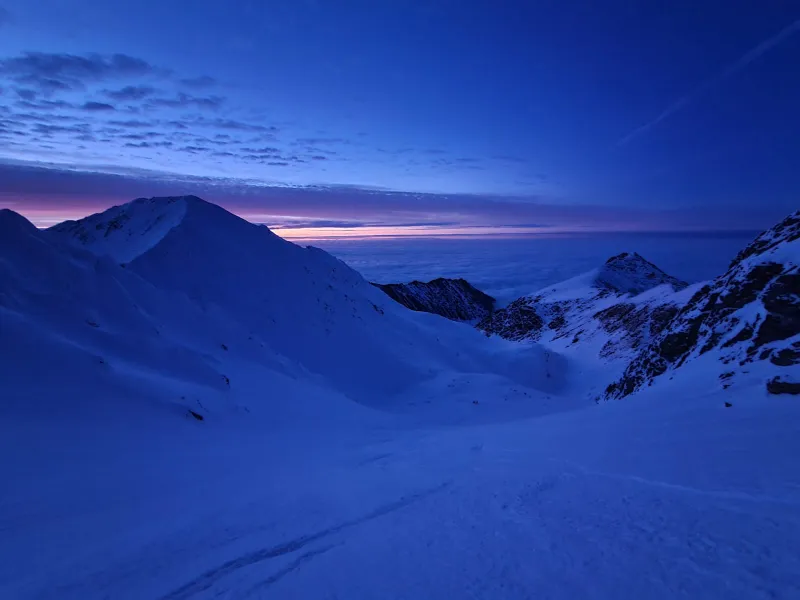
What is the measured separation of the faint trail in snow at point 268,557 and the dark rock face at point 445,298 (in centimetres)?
7849

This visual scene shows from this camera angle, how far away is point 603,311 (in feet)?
161

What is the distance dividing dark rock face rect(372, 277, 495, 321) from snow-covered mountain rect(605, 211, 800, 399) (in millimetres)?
A: 68900

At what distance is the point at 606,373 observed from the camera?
27.8 meters

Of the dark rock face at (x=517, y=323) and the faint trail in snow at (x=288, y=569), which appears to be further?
the dark rock face at (x=517, y=323)

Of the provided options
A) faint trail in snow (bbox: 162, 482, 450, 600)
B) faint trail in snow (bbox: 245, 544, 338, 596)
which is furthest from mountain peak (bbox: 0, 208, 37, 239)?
faint trail in snow (bbox: 245, 544, 338, 596)

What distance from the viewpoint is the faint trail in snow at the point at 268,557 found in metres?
4.66

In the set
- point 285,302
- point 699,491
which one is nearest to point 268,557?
point 699,491

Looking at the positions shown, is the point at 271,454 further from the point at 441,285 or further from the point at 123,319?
the point at 441,285

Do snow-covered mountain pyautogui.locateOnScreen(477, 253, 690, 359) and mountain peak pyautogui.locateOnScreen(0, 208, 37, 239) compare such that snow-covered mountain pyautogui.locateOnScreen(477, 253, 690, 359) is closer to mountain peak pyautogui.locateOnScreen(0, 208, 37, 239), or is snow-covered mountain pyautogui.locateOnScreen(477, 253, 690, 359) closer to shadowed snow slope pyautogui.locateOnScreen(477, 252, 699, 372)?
shadowed snow slope pyautogui.locateOnScreen(477, 252, 699, 372)

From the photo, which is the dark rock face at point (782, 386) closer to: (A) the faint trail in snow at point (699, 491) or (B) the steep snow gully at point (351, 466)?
(B) the steep snow gully at point (351, 466)

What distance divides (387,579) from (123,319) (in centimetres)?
1224

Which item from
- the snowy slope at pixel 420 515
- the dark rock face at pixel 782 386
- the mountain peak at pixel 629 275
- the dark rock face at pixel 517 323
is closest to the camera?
the snowy slope at pixel 420 515

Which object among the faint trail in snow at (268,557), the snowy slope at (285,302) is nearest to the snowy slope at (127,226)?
the snowy slope at (285,302)

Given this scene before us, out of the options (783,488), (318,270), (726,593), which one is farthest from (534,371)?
(726,593)
